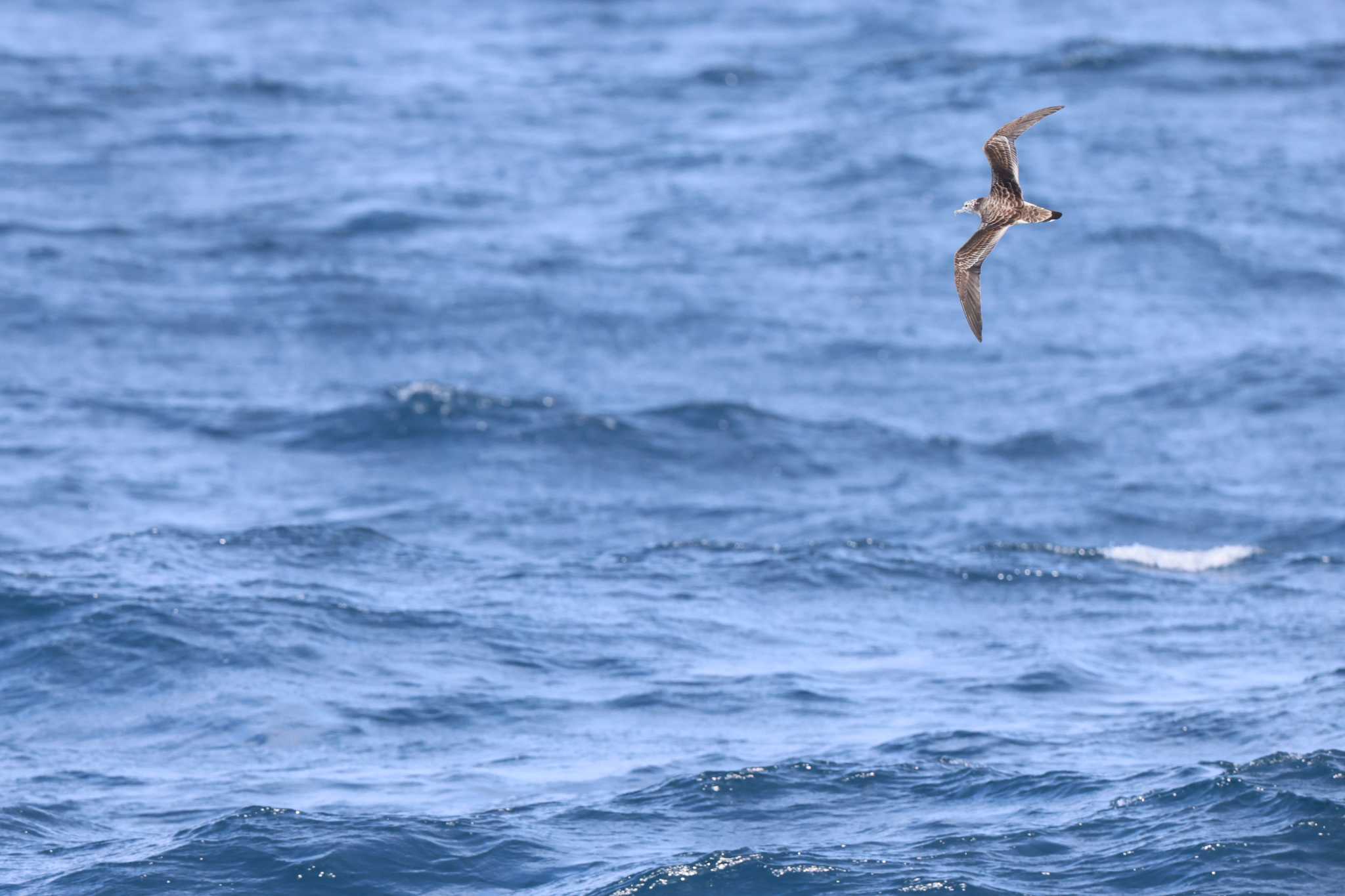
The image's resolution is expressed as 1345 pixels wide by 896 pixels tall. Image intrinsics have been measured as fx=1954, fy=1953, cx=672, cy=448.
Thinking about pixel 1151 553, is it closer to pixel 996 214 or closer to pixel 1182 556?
pixel 1182 556

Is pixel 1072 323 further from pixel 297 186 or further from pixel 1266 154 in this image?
pixel 297 186

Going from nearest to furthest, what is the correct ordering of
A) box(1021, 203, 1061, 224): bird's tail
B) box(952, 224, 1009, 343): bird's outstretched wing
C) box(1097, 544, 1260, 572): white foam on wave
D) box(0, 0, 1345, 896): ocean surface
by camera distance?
box(1021, 203, 1061, 224): bird's tail
box(952, 224, 1009, 343): bird's outstretched wing
box(0, 0, 1345, 896): ocean surface
box(1097, 544, 1260, 572): white foam on wave

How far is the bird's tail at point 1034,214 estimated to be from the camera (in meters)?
13.7

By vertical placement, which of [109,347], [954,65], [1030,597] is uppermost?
[954,65]

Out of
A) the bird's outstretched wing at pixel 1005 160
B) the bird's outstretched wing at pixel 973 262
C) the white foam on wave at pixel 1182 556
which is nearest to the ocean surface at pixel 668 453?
the white foam on wave at pixel 1182 556

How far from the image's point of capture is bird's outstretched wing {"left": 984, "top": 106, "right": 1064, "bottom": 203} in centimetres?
1396

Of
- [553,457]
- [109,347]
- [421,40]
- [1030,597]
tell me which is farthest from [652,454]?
[421,40]

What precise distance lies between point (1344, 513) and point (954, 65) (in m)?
19.6

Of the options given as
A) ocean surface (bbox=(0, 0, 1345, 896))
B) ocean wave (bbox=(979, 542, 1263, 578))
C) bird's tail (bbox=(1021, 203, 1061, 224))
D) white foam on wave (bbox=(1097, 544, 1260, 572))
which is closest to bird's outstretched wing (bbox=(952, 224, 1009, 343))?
bird's tail (bbox=(1021, 203, 1061, 224))

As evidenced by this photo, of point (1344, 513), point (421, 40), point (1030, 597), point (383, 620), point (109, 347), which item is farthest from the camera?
point (421, 40)

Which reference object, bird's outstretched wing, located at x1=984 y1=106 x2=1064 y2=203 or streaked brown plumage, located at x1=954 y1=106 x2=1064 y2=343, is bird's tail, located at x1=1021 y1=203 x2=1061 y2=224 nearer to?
streaked brown plumage, located at x1=954 y1=106 x2=1064 y2=343

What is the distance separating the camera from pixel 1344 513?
2597 centimetres

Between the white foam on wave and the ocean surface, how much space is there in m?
0.09

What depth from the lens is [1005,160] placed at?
1422 cm
